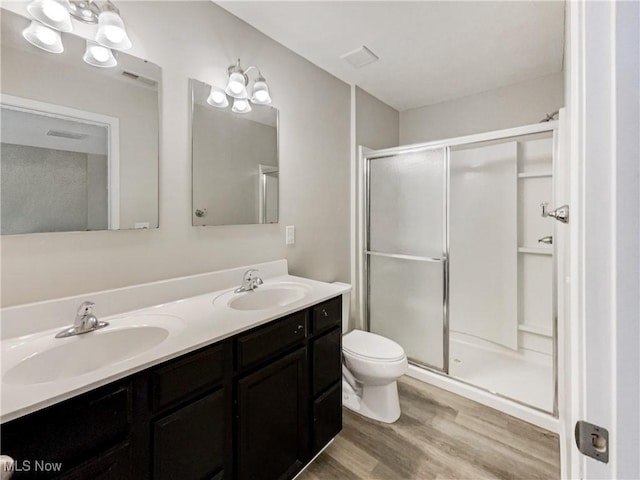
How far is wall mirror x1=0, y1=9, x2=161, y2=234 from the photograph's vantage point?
104cm

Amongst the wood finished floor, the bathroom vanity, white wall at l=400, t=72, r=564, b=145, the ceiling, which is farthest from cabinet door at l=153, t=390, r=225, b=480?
white wall at l=400, t=72, r=564, b=145

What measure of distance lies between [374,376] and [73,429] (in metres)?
1.52

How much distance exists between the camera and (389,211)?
2631mm

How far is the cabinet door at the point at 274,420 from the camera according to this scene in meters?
1.18

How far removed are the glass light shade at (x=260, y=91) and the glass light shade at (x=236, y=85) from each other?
0.28 ft

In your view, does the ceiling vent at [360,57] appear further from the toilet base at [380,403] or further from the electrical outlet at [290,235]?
the toilet base at [380,403]

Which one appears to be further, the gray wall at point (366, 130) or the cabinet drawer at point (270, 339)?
the gray wall at point (366, 130)

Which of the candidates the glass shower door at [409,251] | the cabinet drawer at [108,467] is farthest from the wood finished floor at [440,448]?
the cabinet drawer at [108,467]

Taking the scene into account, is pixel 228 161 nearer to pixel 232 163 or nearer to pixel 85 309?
pixel 232 163

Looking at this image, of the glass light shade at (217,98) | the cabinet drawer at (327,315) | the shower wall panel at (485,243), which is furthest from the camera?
the shower wall panel at (485,243)

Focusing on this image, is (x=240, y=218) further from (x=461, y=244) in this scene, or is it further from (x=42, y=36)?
(x=461, y=244)

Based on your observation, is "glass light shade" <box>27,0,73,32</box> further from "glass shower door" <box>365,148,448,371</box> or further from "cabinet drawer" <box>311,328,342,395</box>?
"glass shower door" <box>365,148,448,371</box>
